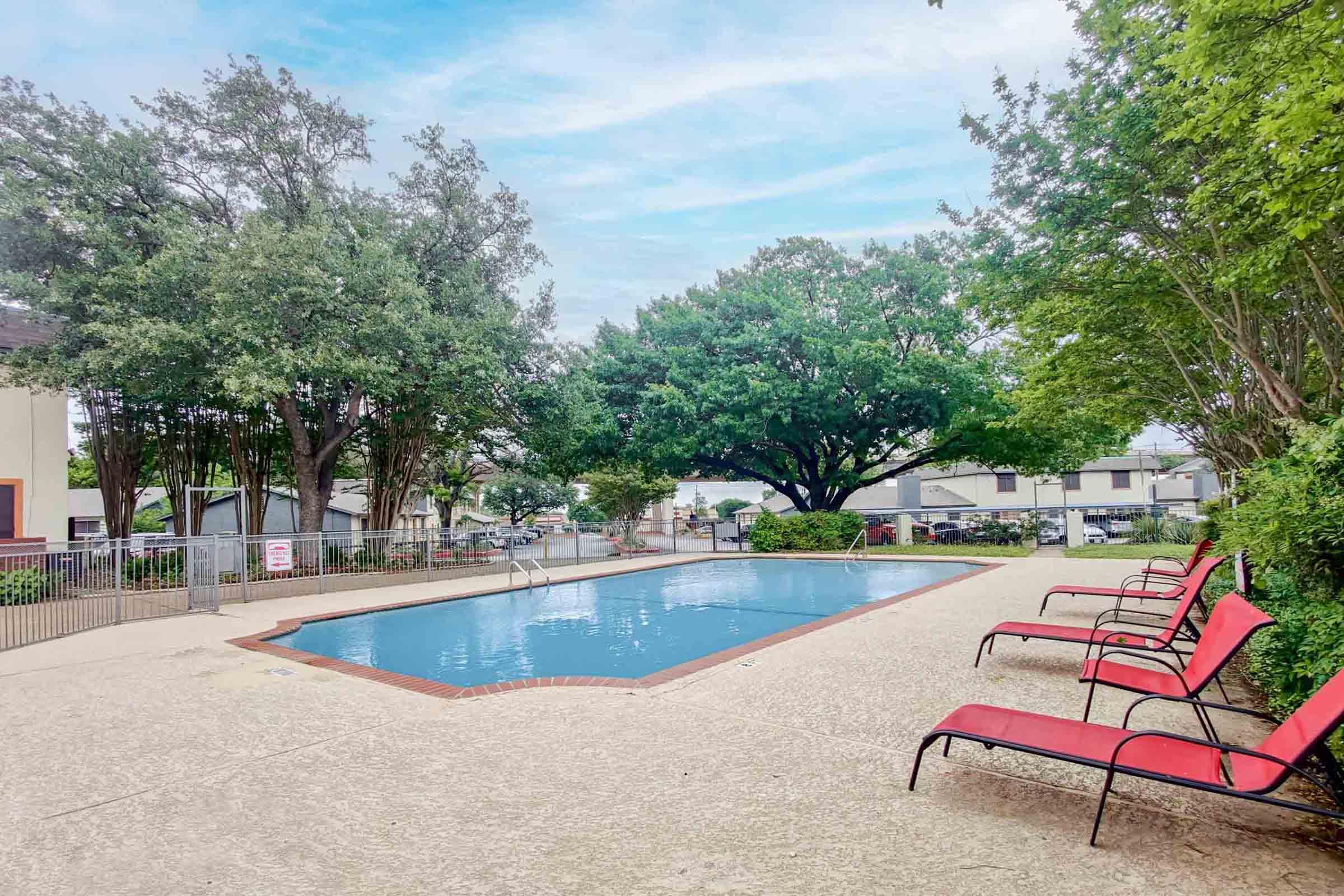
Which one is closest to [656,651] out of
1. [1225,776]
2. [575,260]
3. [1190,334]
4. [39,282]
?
[1225,776]

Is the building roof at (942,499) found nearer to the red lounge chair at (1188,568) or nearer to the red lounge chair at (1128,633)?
the red lounge chair at (1188,568)

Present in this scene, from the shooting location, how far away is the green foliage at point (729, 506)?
58.3m

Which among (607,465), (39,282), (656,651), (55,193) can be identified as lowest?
(656,651)

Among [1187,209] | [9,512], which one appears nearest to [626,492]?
[9,512]

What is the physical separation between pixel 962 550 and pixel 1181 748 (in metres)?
19.3

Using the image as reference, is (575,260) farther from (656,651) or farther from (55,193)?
(656,651)

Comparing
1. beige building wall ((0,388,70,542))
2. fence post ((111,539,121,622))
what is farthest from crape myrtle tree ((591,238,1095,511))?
beige building wall ((0,388,70,542))

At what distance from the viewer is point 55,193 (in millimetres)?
14273

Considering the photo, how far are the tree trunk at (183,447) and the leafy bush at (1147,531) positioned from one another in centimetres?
2785

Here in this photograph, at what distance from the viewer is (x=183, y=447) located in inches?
731

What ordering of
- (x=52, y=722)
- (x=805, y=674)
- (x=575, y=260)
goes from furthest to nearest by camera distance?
(x=575, y=260) < (x=805, y=674) < (x=52, y=722)

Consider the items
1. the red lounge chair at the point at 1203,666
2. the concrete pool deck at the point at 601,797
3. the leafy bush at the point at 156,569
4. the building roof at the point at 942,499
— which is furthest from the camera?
the building roof at the point at 942,499

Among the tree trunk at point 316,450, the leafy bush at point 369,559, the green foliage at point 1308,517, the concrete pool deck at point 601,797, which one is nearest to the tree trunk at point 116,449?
the tree trunk at point 316,450

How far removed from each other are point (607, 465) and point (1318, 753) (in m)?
23.5
